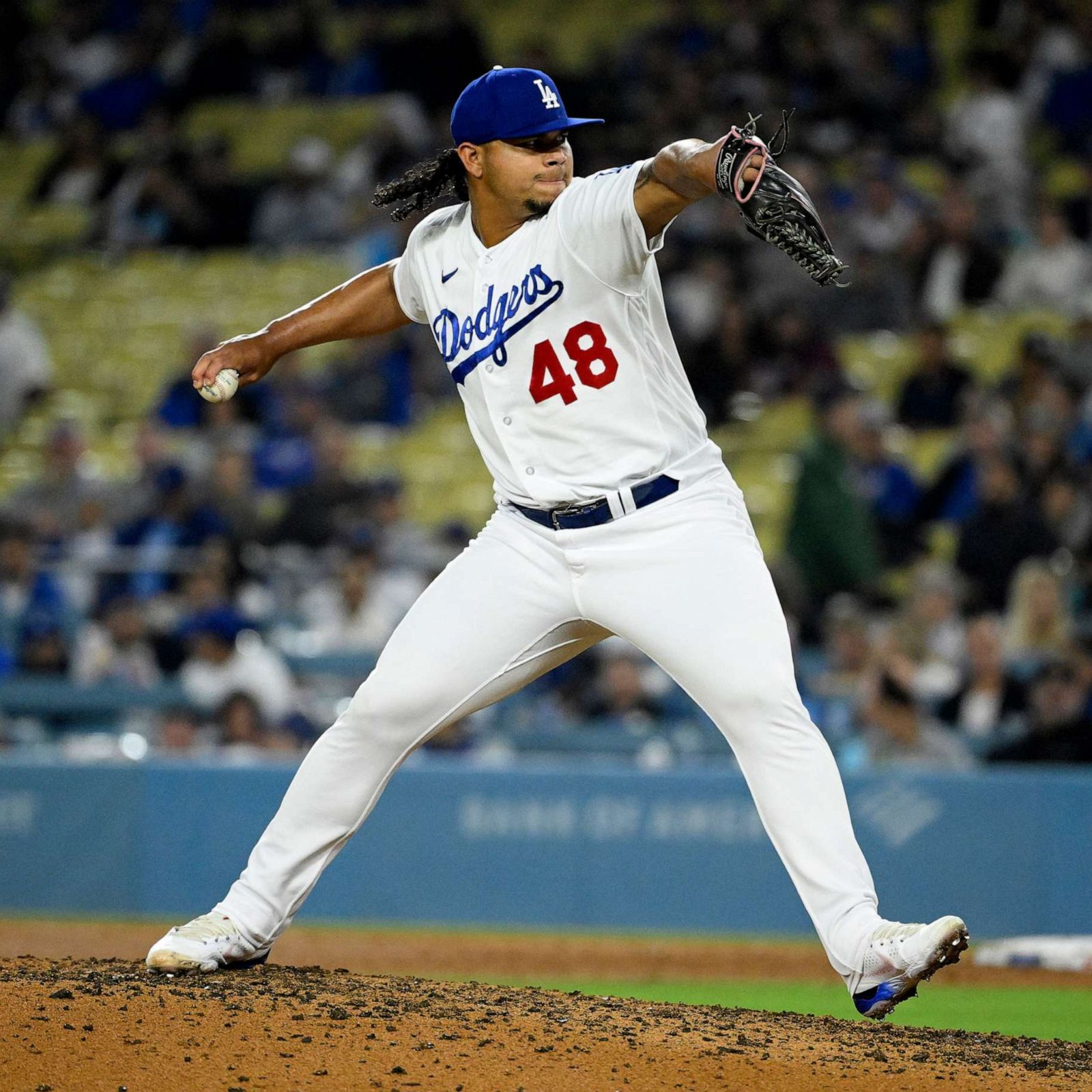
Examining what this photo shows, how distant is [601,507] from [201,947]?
1.33 m

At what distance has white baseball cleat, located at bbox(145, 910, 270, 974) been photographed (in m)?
4.12

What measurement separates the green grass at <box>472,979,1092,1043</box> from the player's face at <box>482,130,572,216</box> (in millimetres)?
2572

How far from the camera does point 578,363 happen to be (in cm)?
387

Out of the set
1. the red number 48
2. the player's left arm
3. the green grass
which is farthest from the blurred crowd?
the player's left arm

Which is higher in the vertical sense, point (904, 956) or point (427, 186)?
point (427, 186)

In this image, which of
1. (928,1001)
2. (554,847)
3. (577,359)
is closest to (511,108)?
(577,359)

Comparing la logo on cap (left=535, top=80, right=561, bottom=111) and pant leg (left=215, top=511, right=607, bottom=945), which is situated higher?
la logo on cap (left=535, top=80, right=561, bottom=111)

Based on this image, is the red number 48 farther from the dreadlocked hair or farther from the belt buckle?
the dreadlocked hair

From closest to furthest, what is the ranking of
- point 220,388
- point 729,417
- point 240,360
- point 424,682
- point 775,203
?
point 775,203 < point 424,682 < point 220,388 < point 240,360 < point 729,417

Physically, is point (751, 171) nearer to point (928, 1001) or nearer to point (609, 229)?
point (609, 229)

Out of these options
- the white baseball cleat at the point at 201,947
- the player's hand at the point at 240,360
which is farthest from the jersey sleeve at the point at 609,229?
the white baseball cleat at the point at 201,947

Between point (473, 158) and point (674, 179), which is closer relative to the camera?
point (674, 179)

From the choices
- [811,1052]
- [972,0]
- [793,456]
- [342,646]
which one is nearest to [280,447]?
[342,646]

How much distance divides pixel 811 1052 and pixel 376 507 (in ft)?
22.7
